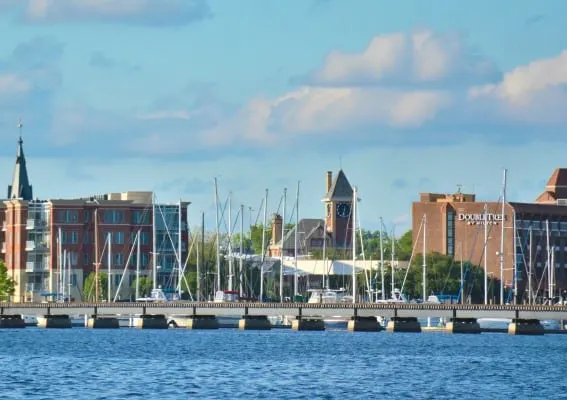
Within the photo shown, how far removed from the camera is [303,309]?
163500 millimetres

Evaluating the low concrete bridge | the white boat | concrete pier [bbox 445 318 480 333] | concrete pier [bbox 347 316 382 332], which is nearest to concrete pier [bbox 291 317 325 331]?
the low concrete bridge

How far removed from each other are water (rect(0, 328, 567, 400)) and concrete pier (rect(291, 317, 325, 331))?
21.3 feet

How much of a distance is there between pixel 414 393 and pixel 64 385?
699 inches

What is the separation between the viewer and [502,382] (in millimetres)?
99438

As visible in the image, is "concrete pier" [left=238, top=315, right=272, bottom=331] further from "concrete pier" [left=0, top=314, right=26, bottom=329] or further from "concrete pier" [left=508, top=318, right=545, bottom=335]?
"concrete pier" [left=508, top=318, right=545, bottom=335]

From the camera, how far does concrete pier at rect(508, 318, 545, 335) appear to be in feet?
513

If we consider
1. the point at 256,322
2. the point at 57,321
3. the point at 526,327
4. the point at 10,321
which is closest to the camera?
the point at 526,327

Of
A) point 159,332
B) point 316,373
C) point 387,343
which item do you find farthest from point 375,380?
point 159,332

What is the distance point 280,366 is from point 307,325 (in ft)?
A: 186

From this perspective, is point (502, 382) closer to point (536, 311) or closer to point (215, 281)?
point (536, 311)

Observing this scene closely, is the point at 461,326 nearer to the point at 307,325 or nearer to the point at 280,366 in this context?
the point at 307,325

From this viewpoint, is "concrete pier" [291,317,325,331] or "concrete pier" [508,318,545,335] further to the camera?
"concrete pier" [291,317,325,331]

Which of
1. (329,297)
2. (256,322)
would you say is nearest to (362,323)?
(256,322)

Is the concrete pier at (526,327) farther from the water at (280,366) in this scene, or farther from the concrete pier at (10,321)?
the concrete pier at (10,321)
